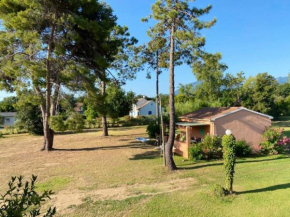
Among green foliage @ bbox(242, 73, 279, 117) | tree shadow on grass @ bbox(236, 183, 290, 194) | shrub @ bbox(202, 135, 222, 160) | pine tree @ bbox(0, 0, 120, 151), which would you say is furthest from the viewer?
green foliage @ bbox(242, 73, 279, 117)

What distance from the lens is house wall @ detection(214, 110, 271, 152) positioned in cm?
1284

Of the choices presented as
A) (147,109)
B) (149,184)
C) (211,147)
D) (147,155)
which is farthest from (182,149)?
(147,109)

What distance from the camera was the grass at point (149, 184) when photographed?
591cm

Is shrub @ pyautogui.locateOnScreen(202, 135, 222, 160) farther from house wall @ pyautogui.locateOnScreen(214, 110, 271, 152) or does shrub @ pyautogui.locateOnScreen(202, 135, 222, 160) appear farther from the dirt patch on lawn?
the dirt patch on lawn

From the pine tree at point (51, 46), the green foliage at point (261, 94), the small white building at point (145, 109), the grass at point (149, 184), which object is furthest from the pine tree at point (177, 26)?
the small white building at point (145, 109)

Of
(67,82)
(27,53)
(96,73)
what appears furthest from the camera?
(96,73)

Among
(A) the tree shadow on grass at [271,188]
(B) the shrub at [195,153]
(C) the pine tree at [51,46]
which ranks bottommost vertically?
(A) the tree shadow on grass at [271,188]

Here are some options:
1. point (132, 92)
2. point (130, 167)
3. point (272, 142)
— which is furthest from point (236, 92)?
point (130, 167)

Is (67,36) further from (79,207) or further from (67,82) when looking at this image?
(79,207)

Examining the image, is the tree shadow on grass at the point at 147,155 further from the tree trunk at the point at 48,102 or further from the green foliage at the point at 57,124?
the tree trunk at the point at 48,102

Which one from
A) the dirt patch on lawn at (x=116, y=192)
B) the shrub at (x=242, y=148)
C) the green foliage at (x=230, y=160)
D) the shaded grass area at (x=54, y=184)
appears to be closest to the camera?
the dirt patch on lawn at (x=116, y=192)

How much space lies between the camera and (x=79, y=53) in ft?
45.5

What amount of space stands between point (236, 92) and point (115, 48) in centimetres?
2859

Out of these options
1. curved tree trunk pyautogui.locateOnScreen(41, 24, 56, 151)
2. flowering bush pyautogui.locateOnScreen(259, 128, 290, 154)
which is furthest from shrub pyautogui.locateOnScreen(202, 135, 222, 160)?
curved tree trunk pyautogui.locateOnScreen(41, 24, 56, 151)
